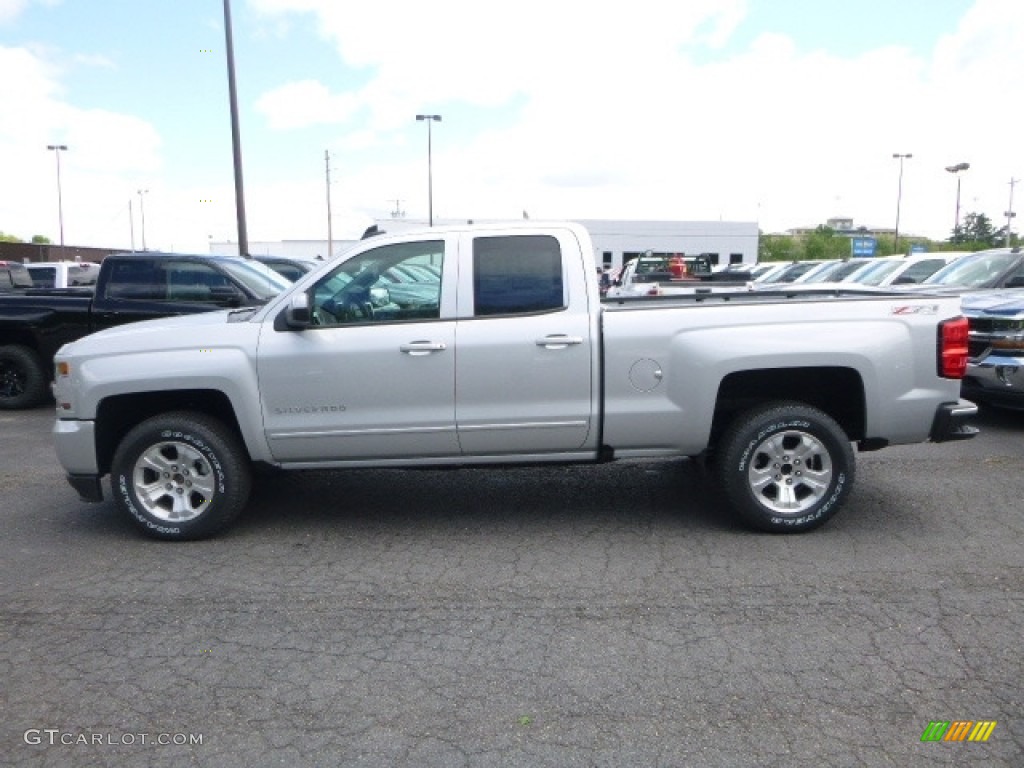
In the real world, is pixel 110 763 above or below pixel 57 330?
below

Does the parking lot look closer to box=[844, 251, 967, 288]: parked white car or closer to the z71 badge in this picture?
the z71 badge

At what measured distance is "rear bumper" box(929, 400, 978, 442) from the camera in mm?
5363

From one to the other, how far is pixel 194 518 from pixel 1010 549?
4841 mm

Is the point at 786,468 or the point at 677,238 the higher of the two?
the point at 677,238

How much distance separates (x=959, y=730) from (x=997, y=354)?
235 inches

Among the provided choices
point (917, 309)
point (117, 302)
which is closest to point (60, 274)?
point (117, 302)

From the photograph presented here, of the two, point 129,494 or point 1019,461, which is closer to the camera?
point 129,494

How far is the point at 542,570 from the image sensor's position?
196 inches

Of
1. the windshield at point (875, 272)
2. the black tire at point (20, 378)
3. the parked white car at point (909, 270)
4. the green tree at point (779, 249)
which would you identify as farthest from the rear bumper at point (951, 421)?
the green tree at point (779, 249)

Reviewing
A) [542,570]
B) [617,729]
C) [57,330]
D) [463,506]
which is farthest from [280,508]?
[57,330]

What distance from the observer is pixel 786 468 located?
18.0 ft

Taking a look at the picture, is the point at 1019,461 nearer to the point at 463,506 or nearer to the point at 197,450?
the point at 463,506

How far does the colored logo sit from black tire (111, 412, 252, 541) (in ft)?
12.9

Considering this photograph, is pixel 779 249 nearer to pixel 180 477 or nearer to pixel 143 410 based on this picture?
pixel 143 410
